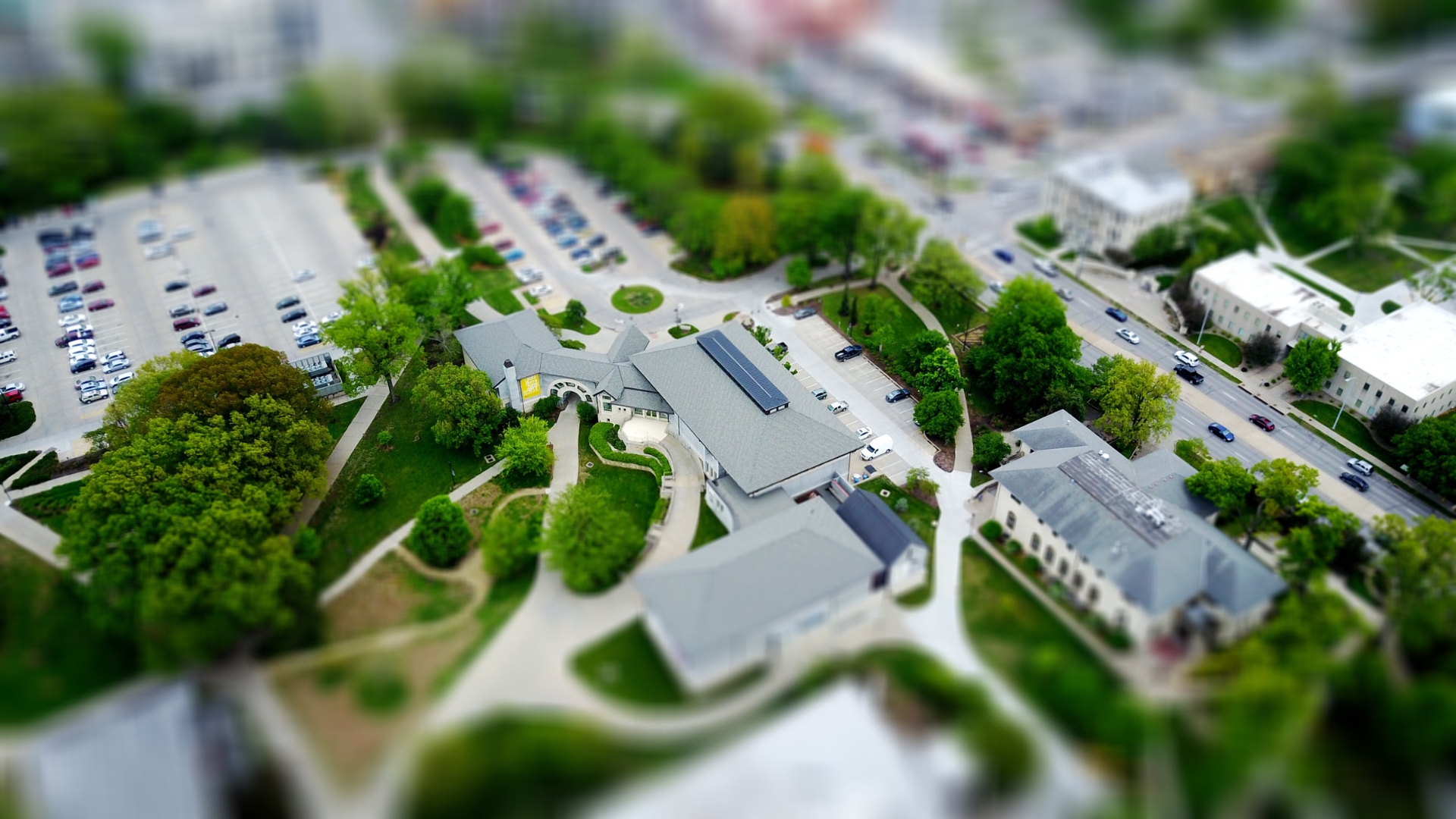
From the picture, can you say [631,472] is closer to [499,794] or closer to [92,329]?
[499,794]

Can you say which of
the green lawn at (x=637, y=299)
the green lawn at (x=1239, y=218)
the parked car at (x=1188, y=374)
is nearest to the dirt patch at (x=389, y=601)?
the green lawn at (x=637, y=299)

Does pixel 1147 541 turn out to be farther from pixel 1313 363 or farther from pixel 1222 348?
pixel 1222 348

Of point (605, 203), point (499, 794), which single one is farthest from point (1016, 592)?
point (605, 203)

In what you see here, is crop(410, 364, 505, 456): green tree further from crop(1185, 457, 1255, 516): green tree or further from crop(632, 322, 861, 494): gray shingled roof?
crop(1185, 457, 1255, 516): green tree

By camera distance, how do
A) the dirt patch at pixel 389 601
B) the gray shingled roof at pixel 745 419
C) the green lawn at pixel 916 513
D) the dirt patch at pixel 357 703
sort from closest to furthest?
1. the dirt patch at pixel 357 703
2. the dirt patch at pixel 389 601
3. the green lawn at pixel 916 513
4. the gray shingled roof at pixel 745 419

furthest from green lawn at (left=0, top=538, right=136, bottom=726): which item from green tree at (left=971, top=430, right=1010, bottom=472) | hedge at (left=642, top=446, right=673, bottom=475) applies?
green tree at (left=971, top=430, right=1010, bottom=472)

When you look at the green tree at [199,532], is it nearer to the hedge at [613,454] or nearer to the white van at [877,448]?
the hedge at [613,454]
